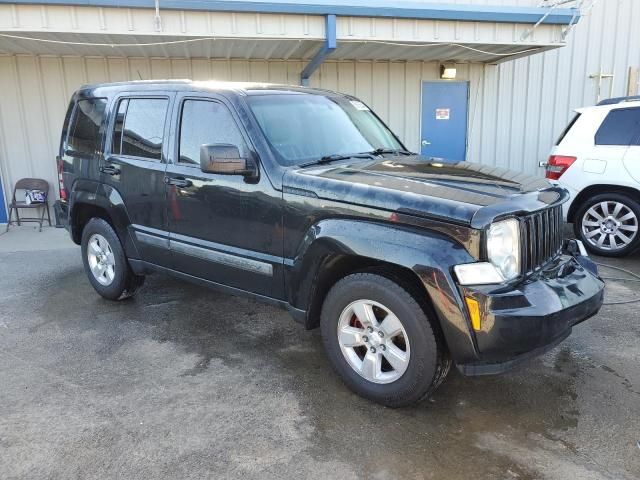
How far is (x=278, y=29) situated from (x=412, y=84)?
10.9ft

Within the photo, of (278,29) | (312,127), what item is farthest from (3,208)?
(312,127)

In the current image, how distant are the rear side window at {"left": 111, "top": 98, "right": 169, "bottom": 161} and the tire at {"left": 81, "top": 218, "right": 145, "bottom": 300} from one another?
81 centimetres

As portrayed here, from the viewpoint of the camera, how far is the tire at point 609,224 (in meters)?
6.25

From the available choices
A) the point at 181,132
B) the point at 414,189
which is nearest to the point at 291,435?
the point at 414,189

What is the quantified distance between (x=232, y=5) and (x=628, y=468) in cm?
645

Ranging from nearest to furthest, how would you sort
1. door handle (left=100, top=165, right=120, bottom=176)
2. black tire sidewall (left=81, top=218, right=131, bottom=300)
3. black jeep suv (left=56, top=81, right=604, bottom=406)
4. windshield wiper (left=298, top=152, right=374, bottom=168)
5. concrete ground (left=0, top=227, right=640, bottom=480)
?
1. concrete ground (left=0, top=227, right=640, bottom=480)
2. black jeep suv (left=56, top=81, right=604, bottom=406)
3. windshield wiper (left=298, top=152, right=374, bottom=168)
4. door handle (left=100, top=165, right=120, bottom=176)
5. black tire sidewall (left=81, top=218, right=131, bottom=300)

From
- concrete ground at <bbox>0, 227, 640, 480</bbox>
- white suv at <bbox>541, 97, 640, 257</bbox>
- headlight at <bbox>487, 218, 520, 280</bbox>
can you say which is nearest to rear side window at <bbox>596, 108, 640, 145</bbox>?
white suv at <bbox>541, 97, 640, 257</bbox>

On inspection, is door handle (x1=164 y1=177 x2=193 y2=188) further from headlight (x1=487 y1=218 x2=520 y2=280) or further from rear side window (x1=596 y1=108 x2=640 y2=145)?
rear side window (x1=596 y1=108 x2=640 y2=145)

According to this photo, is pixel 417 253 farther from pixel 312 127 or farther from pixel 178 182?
pixel 178 182

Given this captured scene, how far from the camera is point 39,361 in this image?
3836 mm

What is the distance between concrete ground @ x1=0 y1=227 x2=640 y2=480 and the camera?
A: 2.62m

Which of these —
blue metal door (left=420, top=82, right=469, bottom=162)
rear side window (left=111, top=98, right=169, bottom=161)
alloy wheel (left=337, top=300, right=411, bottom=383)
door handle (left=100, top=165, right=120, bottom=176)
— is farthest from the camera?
blue metal door (left=420, top=82, right=469, bottom=162)

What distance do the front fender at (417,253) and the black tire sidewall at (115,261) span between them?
7.54 feet

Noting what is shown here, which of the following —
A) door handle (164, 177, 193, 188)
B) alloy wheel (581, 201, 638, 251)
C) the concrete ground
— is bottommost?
the concrete ground
